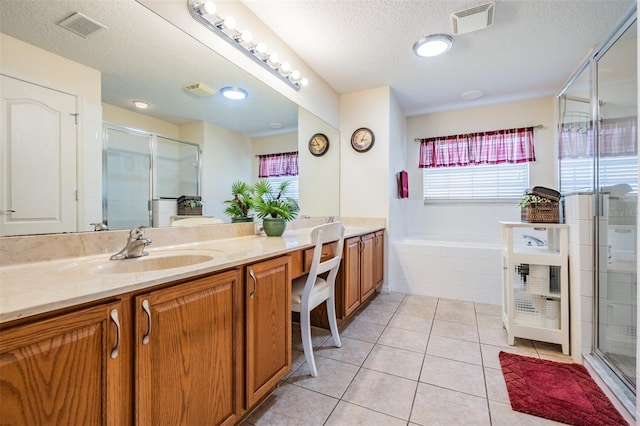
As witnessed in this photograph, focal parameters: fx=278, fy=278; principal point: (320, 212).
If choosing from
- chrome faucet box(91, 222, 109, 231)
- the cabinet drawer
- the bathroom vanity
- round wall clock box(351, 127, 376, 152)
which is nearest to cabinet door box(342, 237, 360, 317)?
the cabinet drawer

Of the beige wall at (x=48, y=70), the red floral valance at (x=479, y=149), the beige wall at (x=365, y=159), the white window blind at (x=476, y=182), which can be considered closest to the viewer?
the beige wall at (x=48, y=70)

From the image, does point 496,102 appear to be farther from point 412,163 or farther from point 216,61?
point 216,61

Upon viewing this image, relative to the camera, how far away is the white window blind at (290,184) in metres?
2.24

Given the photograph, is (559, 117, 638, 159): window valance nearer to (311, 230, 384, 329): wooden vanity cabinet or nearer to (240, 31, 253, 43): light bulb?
(311, 230, 384, 329): wooden vanity cabinet

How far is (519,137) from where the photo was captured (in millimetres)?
3438

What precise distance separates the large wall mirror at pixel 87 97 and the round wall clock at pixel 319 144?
1.08 meters

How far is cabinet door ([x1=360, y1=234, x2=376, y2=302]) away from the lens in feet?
8.09

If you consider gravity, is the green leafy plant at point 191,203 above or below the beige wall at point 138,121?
below

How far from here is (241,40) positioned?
5.99 feet

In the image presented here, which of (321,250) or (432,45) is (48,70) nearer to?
(321,250)

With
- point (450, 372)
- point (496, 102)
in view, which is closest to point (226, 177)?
point (450, 372)

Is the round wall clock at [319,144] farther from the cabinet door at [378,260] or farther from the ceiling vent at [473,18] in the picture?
the ceiling vent at [473,18]

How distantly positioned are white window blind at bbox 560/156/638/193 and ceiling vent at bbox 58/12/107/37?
2712mm

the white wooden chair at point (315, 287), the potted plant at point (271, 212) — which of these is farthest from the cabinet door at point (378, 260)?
the potted plant at point (271, 212)
